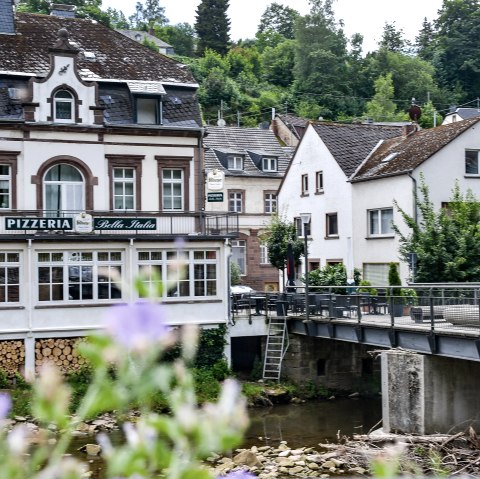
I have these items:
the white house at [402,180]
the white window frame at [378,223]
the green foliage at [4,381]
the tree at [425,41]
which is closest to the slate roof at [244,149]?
the white house at [402,180]

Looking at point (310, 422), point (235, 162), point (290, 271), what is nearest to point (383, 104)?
point (235, 162)

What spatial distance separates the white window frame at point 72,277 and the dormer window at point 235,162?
86.8 feet

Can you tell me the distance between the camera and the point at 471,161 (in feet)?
124

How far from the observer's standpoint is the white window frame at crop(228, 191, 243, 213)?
2124 inches

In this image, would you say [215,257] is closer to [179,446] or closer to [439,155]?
[439,155]

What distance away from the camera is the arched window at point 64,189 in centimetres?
2986

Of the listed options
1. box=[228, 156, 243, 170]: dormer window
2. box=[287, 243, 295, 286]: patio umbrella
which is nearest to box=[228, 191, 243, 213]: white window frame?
box=[228, 156, 243, 170]: dormer window

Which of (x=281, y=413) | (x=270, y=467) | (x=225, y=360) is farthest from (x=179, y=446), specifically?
(x=225, y=360)

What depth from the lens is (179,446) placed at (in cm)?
129

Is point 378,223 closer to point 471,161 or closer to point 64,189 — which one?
point 471,161

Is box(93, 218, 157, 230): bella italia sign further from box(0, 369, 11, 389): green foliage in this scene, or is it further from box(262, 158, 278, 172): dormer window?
box(262, 158, 278, 172): dormer window

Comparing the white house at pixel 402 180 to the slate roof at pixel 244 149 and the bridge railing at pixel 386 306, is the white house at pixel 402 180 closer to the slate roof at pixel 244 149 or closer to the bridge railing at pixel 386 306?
the bridge railing at pixel 386 306

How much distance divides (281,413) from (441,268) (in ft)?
A: 25.6

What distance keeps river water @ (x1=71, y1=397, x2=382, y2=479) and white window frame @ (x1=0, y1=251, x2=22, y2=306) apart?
6.56 meters
